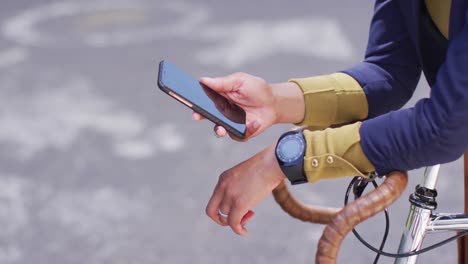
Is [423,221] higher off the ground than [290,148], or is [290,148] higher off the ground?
[290,148]

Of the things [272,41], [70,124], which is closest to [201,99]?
[70,124]

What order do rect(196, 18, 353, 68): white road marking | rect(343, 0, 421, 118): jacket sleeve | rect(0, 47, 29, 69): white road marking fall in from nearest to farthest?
rect(343, 0, 421, 118): jacket sleeve, rect(196, 18, 353, 68): white road marking, rect(0, 47, 29, 69): white road marking

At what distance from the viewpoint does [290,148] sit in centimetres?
103

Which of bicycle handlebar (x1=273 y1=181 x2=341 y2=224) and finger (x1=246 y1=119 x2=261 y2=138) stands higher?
finger (x1=246 y1=119 x2=261 y2=138)

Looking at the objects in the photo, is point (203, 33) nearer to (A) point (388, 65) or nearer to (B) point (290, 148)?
(A) point (388, 65)

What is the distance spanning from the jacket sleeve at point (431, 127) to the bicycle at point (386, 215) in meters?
0.03

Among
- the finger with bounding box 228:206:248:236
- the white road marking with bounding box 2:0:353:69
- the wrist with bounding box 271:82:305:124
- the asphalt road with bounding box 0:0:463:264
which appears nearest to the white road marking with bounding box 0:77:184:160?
the asphalt road with bounding box 0:0:463:264

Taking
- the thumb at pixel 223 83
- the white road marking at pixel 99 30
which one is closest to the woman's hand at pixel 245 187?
the thumb at pixel 223 83

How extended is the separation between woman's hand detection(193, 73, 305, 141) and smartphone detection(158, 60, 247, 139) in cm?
2

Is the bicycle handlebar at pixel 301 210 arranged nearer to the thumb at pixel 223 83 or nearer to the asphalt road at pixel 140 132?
the thumb at pixel 223 83

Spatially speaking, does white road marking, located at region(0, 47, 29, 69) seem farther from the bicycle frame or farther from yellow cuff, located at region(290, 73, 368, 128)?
the bicycle frame

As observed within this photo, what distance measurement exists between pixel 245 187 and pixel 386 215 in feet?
0.77

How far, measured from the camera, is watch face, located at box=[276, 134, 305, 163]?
3.36ft

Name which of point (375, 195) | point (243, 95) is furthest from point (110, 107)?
point (375, 195)
